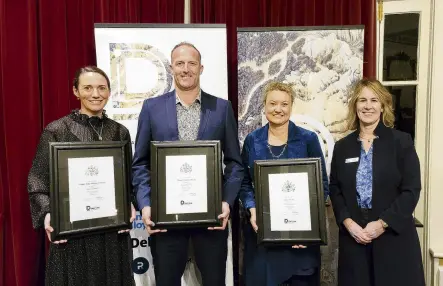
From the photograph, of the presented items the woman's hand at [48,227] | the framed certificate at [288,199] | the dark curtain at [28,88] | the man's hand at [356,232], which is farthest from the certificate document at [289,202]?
the dark curtain at [28,88]

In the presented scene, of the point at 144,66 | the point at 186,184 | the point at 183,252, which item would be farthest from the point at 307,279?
the point at 144,66

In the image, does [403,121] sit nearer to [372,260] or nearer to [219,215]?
[372,260]

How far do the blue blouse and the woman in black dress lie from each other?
3.75ft

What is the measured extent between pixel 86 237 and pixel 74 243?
56mm

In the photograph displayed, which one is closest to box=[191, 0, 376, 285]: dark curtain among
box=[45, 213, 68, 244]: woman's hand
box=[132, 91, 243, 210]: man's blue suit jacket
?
box=[132, 91, 243, 210]: man's blue suit jacket

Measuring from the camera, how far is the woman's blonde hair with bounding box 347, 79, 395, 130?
6.21 ft

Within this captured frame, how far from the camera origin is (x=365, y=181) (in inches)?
74.0

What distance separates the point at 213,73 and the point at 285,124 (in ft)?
2.01

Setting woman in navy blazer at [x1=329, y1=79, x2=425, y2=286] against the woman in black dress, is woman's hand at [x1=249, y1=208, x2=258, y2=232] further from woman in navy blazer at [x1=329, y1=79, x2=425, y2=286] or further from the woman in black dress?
the woman in black dress

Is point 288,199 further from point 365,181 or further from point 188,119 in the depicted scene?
point 188,119

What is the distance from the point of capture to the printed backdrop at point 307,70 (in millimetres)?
2283

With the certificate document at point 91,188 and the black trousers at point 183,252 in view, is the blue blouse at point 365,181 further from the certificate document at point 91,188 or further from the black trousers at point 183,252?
the certificate document at point 91,188

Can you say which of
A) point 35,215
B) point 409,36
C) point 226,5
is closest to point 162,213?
point 35,215

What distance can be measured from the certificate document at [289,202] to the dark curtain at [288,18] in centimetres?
68
